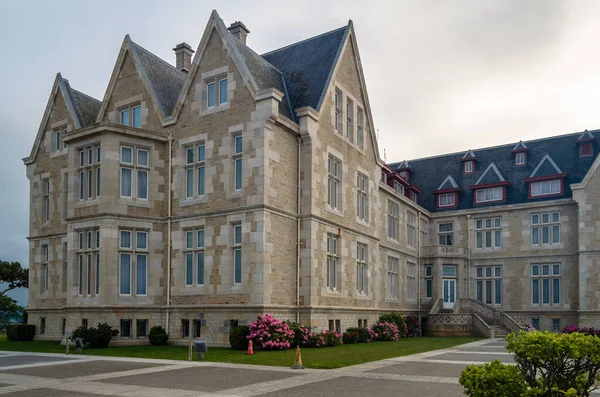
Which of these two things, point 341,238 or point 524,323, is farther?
point 524,323

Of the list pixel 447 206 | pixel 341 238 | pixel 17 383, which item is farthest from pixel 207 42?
pixel 447 206

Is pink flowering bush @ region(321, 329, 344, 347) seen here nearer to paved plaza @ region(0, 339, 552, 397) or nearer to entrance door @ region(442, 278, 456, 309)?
paved plaza @ region(0, 339, 552, 397)

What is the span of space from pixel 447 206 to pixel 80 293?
30.3 meters

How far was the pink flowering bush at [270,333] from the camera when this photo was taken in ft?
77.0

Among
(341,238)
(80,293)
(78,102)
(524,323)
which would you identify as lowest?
(524,323)

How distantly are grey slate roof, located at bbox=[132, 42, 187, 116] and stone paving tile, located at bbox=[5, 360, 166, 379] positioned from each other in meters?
14.1

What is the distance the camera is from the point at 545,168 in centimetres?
4422

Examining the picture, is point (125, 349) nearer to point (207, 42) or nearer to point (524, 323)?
point (207, 42)

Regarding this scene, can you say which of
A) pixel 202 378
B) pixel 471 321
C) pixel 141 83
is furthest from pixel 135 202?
pixel 471 321

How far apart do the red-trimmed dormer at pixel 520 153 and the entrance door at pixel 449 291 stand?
10.7m

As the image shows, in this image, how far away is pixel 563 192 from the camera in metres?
42.3

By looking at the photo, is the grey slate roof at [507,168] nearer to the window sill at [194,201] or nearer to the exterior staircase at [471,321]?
the exterior staircase at [471,321]

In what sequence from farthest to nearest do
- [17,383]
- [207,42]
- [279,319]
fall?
[207,42], [279,319], [17,383]

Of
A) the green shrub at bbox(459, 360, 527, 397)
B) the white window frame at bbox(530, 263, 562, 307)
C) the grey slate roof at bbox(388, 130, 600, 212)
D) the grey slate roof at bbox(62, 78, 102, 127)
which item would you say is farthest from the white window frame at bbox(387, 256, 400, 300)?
the green shrub at bbox(459, 360, 527, 397)
